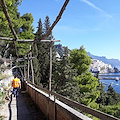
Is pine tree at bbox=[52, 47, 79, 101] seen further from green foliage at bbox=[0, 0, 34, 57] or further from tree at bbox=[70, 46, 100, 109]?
green foliage at bbox=[0, 0, 34, 57]

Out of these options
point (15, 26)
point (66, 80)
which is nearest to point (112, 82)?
point (66, 80)

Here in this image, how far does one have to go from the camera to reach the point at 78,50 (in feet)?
78.6

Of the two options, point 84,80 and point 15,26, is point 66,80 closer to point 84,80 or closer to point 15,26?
point 84,80

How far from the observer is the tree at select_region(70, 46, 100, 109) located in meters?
20.2

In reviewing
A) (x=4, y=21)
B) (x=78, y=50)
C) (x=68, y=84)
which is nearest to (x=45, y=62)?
(x=78, y=50)

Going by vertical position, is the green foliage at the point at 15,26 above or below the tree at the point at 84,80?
above

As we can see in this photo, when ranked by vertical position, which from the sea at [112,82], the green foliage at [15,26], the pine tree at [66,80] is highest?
the green foliage at [15,26]

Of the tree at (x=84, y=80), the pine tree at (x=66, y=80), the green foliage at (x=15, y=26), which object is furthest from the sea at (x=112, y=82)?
the green foliage at (x=15, y=26)

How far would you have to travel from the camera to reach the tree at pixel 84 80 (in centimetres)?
2022

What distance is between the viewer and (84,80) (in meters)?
21.2

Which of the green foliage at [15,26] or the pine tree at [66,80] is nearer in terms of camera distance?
the green foliage at [15,26]

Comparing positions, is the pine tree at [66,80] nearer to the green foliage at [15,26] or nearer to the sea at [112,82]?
the green foliage at [15,26]

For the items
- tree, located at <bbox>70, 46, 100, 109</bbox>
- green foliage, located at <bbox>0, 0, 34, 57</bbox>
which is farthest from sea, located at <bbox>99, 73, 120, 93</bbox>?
green foliage, located at <bbox>0, 0, 34, 57</bbox>

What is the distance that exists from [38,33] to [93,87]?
2763cm
